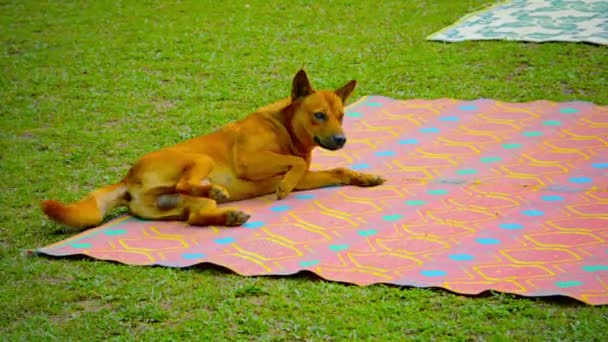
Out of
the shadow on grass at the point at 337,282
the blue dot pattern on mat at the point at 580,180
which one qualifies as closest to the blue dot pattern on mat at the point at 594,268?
the shadow on grass at the point at 337,282

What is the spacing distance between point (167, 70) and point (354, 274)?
642 centimetres

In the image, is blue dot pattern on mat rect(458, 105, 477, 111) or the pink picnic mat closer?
the pink picnic mat

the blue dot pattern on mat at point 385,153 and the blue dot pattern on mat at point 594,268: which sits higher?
the blue dot pattern on mat at point 385,153

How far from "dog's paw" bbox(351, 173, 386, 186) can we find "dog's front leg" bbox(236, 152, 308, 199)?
430mm

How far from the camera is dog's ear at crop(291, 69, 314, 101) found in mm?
7422

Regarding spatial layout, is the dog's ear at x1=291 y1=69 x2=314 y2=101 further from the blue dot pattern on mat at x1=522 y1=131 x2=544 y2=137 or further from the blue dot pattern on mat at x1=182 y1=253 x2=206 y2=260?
the blue dot pattern on mat at x1=522 y1=131 x2=544 y2=137

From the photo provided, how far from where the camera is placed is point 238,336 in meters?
5.19

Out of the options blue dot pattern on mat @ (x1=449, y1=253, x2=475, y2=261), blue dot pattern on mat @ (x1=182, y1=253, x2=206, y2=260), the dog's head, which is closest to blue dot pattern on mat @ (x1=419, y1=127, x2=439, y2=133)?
the dog's head

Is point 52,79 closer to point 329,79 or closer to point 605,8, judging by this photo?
point 329,79

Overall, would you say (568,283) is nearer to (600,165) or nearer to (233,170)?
(600,165)

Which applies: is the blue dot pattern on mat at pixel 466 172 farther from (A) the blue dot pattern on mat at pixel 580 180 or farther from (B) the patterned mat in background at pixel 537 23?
(B) the patterned mat in background at pixel 537 23

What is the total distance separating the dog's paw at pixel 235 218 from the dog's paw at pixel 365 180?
45.0 inches

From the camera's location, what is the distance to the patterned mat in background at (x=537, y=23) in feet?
39.6

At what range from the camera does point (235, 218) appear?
671 centimetres
